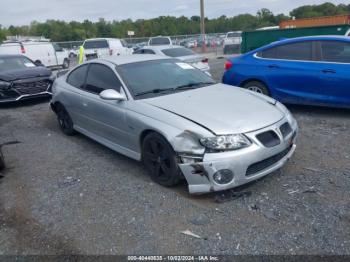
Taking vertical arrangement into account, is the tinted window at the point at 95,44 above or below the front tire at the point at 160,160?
above

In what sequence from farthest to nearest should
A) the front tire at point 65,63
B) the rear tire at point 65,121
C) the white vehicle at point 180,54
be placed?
the front tire at point 65,63 < the white vehicle at point 180,54 < the rear tire at point 65,121

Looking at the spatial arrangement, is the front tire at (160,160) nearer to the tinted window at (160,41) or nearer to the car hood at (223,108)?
the car hood at (223,108)

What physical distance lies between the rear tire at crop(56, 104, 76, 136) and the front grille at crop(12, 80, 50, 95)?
331 cm

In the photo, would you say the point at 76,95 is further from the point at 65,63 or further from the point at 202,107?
the point at 65,63

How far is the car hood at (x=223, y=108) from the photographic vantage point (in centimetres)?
349

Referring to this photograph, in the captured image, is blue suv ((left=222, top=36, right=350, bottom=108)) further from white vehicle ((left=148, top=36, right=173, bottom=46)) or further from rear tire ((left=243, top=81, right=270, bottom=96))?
white vehicle ((left=148, top=36, right=173, bottom=46))

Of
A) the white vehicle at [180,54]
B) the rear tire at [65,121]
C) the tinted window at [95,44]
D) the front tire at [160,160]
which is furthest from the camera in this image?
the tinted window at [95,44]

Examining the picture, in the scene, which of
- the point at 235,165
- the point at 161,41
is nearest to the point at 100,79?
the point at 235,165

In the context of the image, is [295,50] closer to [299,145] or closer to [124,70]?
[299,145]

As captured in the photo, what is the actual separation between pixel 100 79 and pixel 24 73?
5.42m

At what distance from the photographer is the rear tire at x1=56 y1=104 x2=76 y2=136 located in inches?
237

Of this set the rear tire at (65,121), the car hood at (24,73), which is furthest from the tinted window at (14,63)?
the rear tire at (65,121)

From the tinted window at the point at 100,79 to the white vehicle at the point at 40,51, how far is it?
51.0 feet

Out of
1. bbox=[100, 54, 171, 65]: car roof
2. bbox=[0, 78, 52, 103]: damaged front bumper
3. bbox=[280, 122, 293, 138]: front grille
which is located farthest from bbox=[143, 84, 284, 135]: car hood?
bbox=[0, 78, 52, 103]: damaged front bumper
